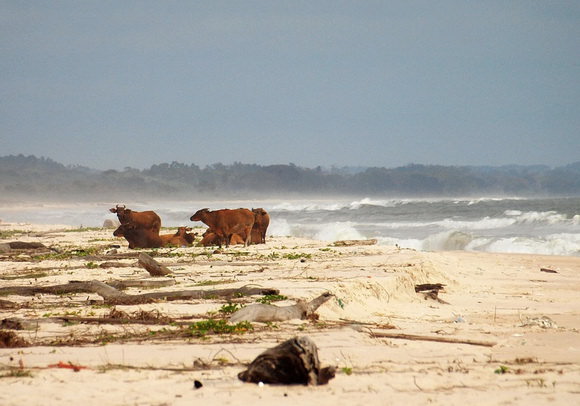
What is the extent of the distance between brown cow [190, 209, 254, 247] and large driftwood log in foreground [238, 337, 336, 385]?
649 inches

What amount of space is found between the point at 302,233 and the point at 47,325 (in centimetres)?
3090

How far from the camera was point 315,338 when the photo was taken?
30.7ft

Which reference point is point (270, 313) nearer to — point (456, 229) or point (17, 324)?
point (17, 324)

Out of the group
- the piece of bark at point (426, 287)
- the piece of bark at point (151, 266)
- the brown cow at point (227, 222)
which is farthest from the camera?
the brown cow at point (227, 222)

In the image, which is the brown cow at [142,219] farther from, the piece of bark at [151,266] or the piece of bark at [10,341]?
the piece of bark at [10,341]

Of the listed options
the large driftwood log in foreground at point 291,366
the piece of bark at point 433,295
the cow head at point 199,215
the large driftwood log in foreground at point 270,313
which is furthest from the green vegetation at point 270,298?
the cow head at point 199,215

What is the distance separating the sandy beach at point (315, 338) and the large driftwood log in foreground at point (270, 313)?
29 cm

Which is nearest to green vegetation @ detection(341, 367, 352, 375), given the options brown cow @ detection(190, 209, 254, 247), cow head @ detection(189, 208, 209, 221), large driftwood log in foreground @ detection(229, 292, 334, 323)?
large driftwood log in foreground @ detection(229, 292, 334, 323)

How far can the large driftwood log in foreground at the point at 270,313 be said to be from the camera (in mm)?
10305

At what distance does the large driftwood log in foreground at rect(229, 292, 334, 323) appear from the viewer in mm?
10305

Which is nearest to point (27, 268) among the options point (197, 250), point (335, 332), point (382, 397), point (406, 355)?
point (197, 250)

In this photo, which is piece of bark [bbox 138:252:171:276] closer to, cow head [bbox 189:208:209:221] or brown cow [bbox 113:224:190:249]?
brown cow [bbox 113:224:190:249]

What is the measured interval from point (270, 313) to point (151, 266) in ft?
15.8

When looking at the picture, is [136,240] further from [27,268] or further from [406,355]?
[406,355]
